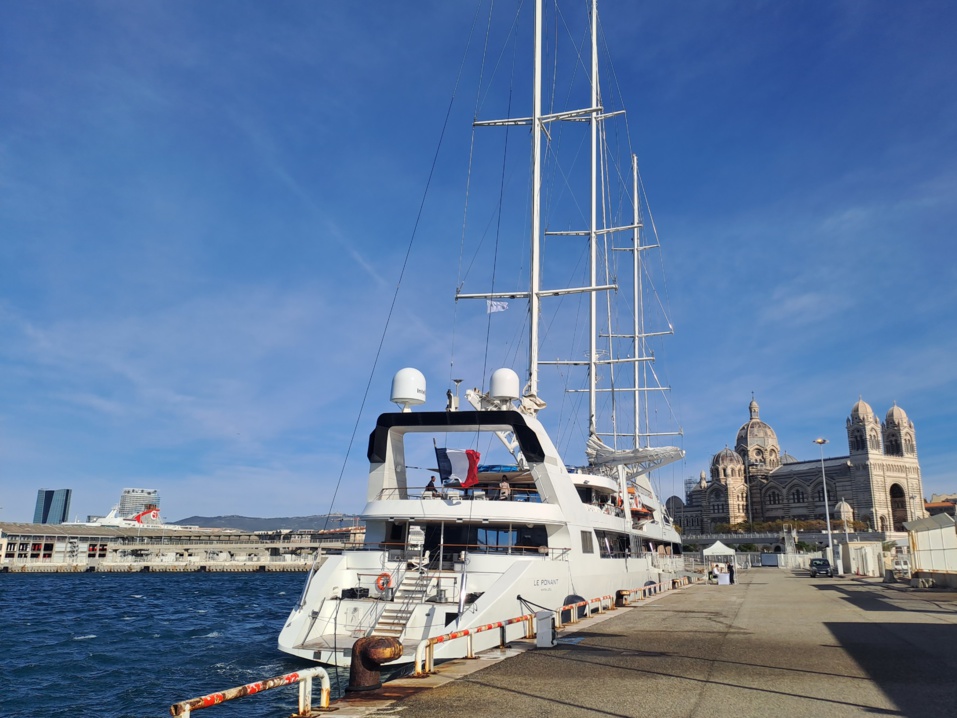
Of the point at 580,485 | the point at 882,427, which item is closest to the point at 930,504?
the point at 882,427

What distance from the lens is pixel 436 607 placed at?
16531 mm

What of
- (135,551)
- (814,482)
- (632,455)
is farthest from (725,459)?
(632,455)

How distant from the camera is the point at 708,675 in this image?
411 inches

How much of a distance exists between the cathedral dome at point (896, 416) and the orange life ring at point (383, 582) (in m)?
159

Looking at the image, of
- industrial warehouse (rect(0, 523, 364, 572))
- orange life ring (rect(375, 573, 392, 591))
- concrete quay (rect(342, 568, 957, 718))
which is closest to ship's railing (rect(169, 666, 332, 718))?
concrete quay (rect(342, 568, 957, 718))

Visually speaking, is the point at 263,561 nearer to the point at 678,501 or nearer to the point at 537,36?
the point at 678,501

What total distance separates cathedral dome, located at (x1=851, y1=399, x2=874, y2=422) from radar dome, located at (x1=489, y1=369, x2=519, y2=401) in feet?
470

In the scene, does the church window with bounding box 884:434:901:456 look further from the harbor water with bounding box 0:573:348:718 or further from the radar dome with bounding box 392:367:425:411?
the radar dome with bounding box 392:367:425:411

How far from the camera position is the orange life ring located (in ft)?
Result: 57.6

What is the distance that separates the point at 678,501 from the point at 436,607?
16338cm

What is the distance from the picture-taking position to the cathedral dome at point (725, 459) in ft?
515

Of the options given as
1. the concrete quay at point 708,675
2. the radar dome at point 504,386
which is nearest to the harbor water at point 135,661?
the concrete quay at point 708,675

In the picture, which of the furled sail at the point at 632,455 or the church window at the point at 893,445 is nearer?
the furled sail at the point at 632,455

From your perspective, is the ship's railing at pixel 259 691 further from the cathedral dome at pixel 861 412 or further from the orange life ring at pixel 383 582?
the cathedral dome at pixel 861 412
